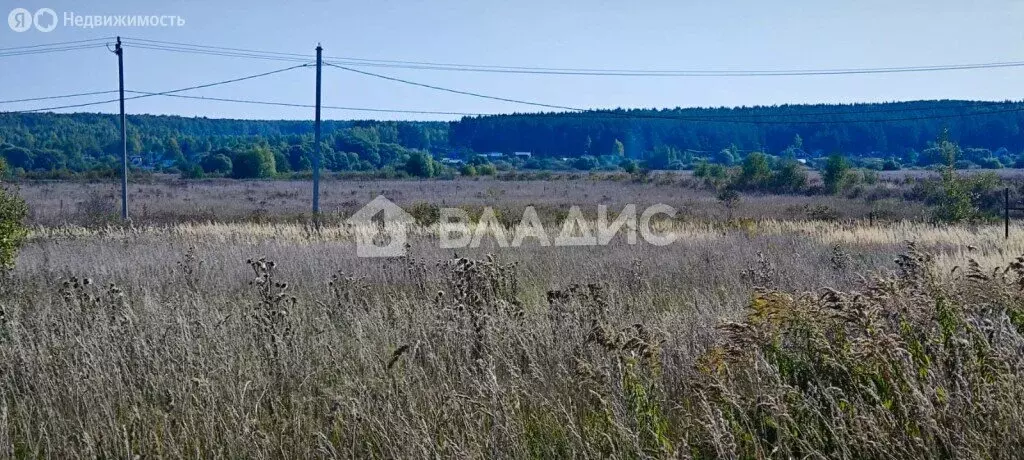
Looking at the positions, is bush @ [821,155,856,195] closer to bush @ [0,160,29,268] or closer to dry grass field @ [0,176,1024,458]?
dry grass field @ [0,176,1024,458]

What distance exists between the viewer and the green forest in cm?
9519

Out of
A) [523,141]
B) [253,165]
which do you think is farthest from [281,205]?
[523,141]

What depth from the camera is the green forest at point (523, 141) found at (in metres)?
95.2

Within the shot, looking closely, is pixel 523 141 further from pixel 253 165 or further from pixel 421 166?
pixel 253 165

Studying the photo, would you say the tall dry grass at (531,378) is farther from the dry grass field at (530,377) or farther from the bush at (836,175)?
the bush at (836,175)

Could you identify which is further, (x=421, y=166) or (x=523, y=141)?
(x=523, y=141)

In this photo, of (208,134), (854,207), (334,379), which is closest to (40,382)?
(334,379)

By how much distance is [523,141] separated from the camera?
152m

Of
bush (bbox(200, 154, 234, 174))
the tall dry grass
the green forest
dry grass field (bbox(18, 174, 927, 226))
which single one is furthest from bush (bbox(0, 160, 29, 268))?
bush (bbox(200, 154, 234, 174))

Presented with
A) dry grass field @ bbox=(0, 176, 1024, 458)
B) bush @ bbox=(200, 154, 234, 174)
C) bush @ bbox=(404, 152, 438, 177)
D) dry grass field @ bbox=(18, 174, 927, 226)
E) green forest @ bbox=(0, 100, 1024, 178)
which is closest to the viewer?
dry grass field @ bbox=(0, 176, 1024, 458)

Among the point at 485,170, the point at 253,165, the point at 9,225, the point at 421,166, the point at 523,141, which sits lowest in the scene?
the point at 9,225

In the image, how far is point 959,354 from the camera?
4.02 m

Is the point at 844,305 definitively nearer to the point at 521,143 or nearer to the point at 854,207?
the point at 854,207

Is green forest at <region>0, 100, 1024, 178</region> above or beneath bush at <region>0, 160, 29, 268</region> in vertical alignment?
above
